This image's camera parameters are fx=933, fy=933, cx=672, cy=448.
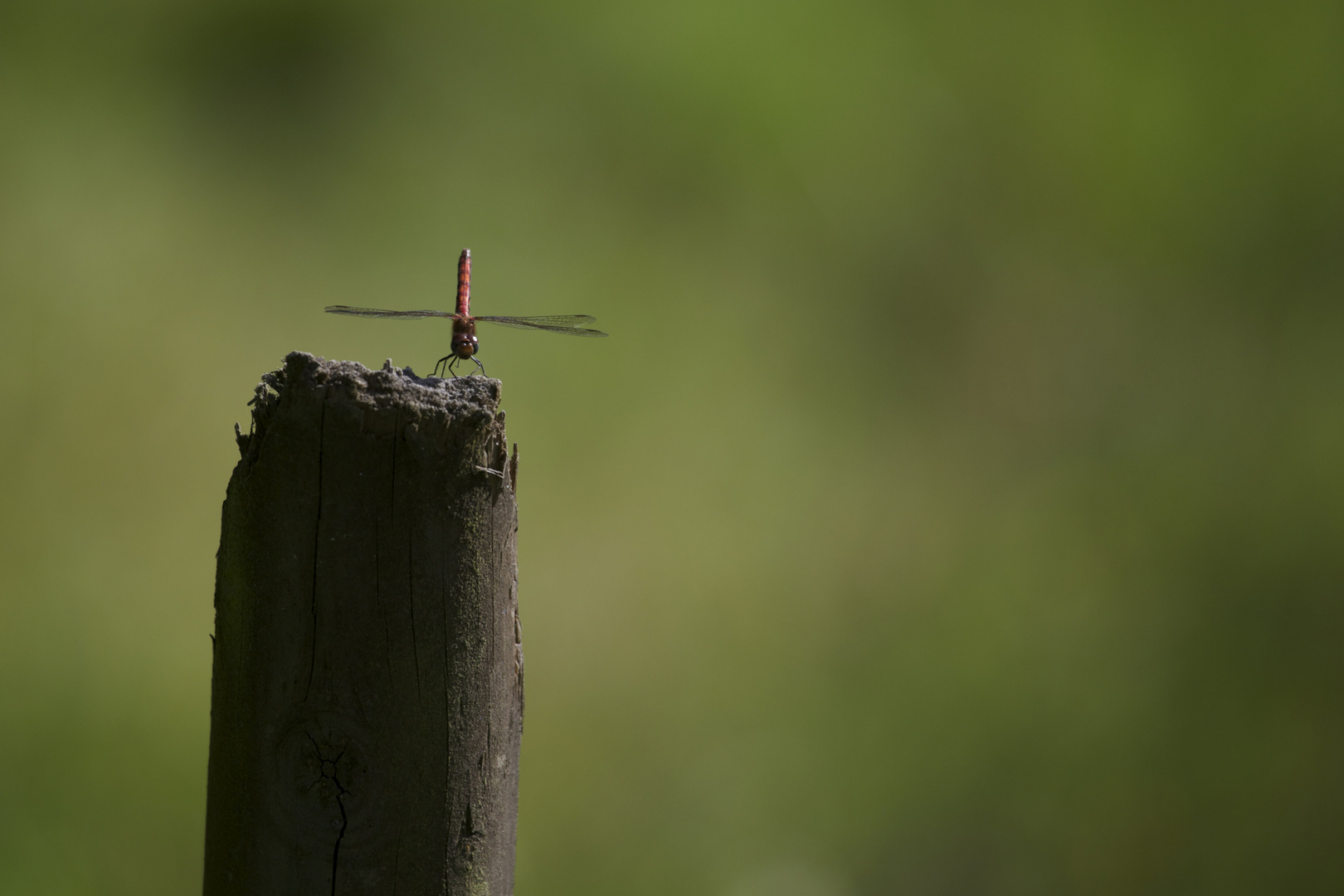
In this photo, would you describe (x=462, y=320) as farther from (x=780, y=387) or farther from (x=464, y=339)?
(x=780, y=387)

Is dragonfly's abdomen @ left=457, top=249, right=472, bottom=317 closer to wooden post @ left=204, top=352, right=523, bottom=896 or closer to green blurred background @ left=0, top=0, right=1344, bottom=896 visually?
green blurred background @ left=0, top=0, right=1344, bottom=896

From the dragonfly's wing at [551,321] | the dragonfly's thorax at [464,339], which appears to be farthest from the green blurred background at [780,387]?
the dragonfly's thorax at [464,339]

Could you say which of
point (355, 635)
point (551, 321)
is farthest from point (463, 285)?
point (355, 635)

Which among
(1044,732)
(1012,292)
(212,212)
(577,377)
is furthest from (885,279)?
(212,212)

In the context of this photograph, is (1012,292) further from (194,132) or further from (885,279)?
(194,132)

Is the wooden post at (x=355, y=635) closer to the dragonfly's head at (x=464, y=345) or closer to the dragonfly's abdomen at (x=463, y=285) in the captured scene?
the dragonfly's head at (x=464, y=345)

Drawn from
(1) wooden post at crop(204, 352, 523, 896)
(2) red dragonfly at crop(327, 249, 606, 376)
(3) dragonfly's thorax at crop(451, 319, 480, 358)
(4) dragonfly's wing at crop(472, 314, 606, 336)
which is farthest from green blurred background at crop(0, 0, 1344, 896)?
(1) wooden post at crop(204, 352, 523, 896)
